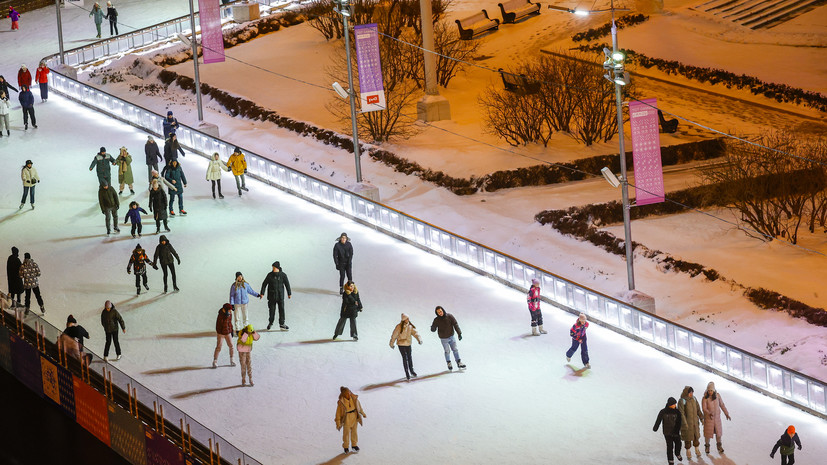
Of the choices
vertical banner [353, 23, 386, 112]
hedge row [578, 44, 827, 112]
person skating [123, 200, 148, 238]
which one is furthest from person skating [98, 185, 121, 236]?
hedge row [578, 44, 827, 112]

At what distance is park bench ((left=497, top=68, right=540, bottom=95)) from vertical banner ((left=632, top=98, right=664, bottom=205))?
46.7ft

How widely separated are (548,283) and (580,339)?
3.49 m

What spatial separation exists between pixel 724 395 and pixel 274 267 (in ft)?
27.1

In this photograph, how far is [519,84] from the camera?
41719 millimetres

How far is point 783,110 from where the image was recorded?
43.5 meters

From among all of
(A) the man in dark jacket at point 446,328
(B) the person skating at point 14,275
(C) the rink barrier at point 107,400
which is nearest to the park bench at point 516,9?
(B) the person skating at point 14,275

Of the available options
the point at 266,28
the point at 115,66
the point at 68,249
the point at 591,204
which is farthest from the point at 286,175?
the point at 266,28

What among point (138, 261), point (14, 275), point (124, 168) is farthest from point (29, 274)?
point (124, 168)

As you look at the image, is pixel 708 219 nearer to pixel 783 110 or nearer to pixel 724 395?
pixel 783 110

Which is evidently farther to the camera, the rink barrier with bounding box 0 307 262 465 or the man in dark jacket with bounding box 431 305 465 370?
the man in dark jacket with bounding box 431 305 465 370

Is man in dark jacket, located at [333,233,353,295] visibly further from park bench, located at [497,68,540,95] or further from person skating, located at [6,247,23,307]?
park bench, located at [497,68,540,95]

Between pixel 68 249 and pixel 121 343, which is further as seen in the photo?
pixel 68 249

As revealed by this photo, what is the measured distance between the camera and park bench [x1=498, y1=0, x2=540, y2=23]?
173 feet

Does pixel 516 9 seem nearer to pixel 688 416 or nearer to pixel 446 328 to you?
pixel 446 328
